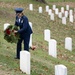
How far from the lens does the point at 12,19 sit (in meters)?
22.2

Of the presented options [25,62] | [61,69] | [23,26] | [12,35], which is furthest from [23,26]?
[61,69]

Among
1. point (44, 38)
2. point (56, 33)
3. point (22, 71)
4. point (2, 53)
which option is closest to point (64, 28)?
point (56, 33)

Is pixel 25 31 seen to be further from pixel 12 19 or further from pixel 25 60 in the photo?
pixel 12 19

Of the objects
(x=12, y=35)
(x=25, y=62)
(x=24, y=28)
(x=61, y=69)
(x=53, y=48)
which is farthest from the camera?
(x=53, y=48)

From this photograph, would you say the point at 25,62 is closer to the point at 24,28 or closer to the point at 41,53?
the point at 24,28

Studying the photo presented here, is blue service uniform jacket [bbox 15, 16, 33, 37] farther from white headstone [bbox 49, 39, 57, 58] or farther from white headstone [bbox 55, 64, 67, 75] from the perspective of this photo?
white headstone [bbox 49, 39, 57, 58]

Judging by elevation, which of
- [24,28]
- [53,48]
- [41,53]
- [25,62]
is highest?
[24,28]

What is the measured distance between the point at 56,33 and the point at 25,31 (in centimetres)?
923

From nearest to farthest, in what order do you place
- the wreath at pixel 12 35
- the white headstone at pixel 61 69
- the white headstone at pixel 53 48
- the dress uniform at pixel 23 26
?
the white headstone at pixel 61 69
the dress uniform at pixel 23 26
the wreath at pixel 12 35
the white headstone at pixel 53 48

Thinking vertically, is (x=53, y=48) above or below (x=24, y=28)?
below

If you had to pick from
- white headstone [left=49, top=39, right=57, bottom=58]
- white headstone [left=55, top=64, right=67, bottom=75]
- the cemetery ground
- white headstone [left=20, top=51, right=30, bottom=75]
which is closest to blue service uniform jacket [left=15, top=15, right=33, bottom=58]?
the cemetery ground

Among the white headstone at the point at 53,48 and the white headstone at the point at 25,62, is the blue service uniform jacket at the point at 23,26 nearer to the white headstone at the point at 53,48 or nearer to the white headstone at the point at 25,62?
the white headstone at the point at 25,62

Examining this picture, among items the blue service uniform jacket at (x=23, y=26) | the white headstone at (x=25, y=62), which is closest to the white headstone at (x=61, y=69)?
the white headstone at (x=25, y=62)

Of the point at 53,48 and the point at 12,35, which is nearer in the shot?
the point at 12,35
